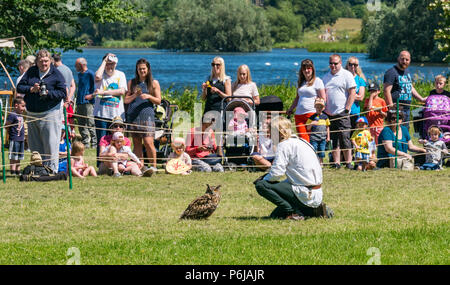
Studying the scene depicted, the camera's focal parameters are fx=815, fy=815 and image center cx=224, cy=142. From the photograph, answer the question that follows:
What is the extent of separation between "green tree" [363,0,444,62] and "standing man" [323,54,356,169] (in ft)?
184

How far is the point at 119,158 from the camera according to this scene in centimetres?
1388

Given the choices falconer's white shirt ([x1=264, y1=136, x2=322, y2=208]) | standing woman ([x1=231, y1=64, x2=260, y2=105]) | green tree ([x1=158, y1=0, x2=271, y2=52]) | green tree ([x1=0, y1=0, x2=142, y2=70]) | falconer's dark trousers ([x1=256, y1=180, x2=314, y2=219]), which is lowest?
green tree ([x1=158, y1=0, x2=271, y2=52])

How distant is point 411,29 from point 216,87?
Answer: 61.5m

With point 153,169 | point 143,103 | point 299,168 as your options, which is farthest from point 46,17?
point 299,168

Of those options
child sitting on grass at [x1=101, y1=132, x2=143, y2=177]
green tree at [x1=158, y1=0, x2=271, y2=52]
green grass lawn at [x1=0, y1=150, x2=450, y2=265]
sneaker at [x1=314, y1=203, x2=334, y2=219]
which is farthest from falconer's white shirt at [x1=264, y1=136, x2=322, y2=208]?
green tree at [x1=158, y1=0, x2=271, y2=52]

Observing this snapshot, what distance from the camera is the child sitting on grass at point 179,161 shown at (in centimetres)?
1409

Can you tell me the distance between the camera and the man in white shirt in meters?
9.41

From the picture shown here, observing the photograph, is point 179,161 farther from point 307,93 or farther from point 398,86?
point 398,86

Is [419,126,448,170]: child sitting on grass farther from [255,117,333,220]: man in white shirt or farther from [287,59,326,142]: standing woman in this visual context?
[255,117,333,220]: man in white shirt

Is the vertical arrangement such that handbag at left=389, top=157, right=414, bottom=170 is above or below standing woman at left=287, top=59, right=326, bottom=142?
below

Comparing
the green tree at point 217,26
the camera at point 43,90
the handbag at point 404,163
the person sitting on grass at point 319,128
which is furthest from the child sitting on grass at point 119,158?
the green tree at point 217,26

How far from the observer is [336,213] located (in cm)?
1026

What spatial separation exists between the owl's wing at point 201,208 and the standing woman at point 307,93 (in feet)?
15.2

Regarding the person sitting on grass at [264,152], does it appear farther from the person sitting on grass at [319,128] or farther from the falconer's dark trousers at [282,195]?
the falconer's dark trousers at [282,195]
